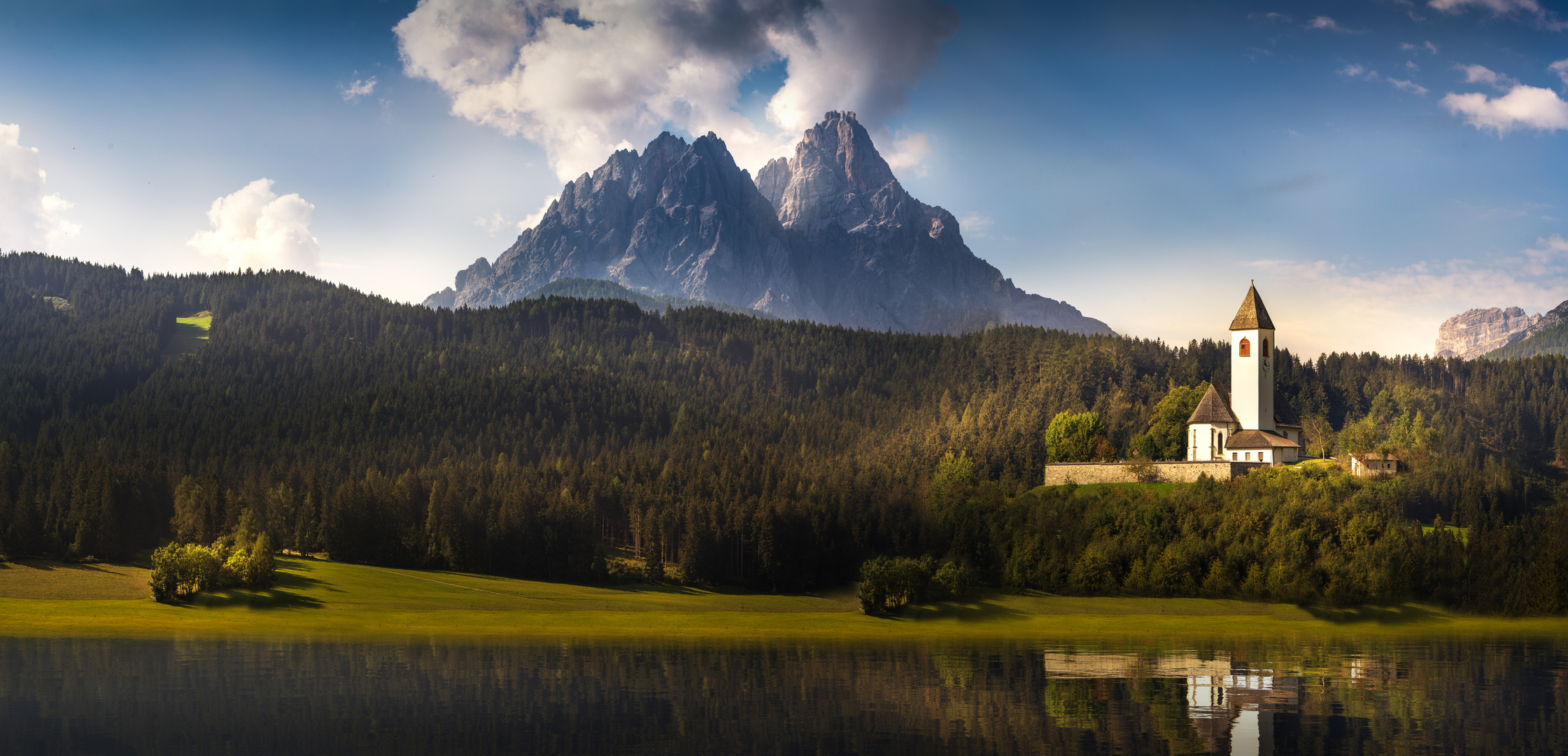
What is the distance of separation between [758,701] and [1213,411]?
12230 cm

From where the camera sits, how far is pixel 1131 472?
16675cm

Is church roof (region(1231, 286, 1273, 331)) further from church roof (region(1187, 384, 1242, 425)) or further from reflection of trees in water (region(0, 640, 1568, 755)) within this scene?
reflection of trees in water (region(0, 640, 1568, 755))

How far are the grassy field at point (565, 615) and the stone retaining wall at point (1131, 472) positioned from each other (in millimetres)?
25899

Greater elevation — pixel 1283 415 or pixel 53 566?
pixel 1283 415

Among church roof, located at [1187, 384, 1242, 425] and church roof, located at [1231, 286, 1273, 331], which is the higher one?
church roof, located at [1231, 286, 1273, 331]

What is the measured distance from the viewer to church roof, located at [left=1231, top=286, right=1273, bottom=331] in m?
168

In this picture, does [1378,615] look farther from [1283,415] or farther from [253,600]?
[253,600]

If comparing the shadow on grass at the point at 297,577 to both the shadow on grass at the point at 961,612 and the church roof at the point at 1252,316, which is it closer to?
the shadow on grass at the point at 961,612

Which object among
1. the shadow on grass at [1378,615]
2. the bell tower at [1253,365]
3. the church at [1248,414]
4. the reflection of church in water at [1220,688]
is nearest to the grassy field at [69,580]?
the reflection of church in water at [1220,688]

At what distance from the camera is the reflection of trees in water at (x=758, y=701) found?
156 ft

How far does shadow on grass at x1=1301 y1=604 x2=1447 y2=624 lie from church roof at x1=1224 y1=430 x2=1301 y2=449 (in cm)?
2993

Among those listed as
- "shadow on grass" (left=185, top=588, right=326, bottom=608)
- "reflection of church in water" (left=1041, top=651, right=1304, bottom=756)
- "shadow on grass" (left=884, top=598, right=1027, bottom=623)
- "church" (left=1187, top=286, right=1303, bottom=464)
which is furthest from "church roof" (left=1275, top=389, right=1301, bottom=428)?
"shadow on grass" (left=185, top=588, right=326, bottom=608)

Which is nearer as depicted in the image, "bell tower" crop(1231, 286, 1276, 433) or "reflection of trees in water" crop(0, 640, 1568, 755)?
"reflection of trees in water" crop(0, 640, 1568, 755)

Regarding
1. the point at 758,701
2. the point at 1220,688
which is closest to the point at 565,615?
the point at 758,701
